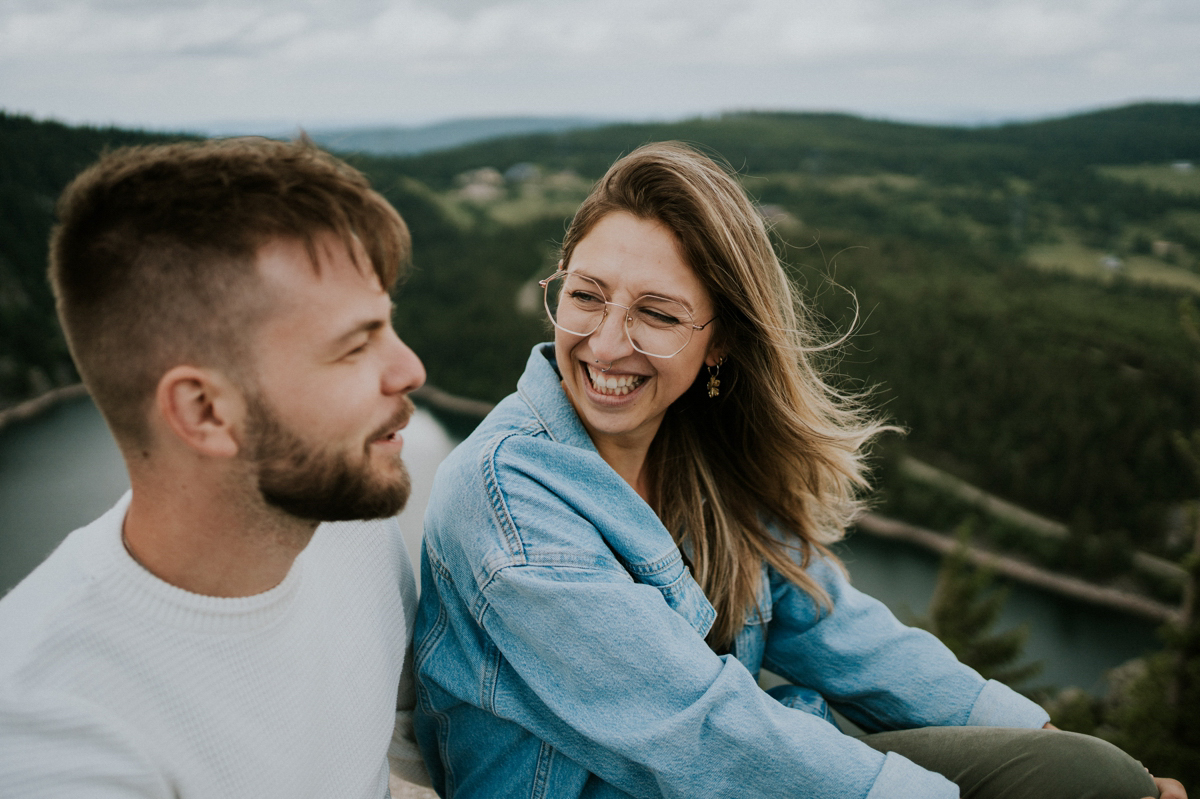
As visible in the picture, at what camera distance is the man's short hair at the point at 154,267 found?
1.26m

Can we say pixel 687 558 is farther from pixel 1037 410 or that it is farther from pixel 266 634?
pixel 1037 410

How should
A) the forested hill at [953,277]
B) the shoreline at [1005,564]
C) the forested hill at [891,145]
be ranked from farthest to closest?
the forested hill at [891,145] < the forested hill at [953,277] < the shoreline at [1005,564]

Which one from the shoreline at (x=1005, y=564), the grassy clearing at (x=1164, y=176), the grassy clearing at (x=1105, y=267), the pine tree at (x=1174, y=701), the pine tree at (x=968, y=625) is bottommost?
the shoreline at (x=1005, y=564)

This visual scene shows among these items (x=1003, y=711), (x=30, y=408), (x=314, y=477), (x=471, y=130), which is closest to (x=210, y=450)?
(x=314, y=477)

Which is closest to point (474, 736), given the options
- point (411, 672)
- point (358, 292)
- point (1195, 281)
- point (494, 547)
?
point (411, 672)

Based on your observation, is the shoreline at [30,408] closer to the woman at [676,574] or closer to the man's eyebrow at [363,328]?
the woman at [676,574]

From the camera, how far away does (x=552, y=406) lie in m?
2.07

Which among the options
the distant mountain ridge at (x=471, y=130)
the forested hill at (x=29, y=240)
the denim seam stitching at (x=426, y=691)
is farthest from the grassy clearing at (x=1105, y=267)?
the denim seam stitching at (x=426, y=691)

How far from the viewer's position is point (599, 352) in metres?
2.06

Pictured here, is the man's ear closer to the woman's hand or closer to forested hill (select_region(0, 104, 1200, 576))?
forested hill (select_region(0, 104, 1200, 576))

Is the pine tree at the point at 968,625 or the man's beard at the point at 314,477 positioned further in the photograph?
the pine tree at the point at 968,625

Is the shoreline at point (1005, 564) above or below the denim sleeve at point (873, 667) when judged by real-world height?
below

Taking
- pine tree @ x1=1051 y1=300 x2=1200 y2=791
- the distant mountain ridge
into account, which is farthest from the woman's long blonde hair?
the distant mountain ridge

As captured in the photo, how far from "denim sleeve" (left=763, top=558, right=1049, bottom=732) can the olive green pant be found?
0.82ft
